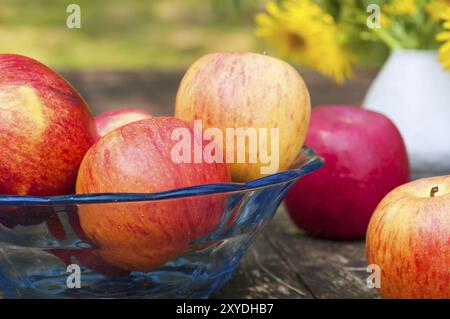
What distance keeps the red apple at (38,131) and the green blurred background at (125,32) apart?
2.68 meters

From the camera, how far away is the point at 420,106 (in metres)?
1.04

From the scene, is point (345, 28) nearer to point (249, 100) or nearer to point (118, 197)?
point (249, 100)

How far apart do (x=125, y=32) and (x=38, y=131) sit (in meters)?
3.30

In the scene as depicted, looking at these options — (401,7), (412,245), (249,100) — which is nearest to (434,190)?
(412,245)

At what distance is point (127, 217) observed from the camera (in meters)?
0.62

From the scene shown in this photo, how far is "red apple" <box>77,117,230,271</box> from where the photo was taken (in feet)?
2.05

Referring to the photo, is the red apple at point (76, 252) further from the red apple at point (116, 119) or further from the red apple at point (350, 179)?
the red apple at point (350, 179)

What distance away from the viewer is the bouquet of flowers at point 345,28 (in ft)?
3.58

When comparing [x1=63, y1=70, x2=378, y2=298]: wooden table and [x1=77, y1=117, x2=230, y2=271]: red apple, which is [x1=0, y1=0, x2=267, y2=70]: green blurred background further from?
[x1=77, y1=117, x2=230, y2=271]: red apple

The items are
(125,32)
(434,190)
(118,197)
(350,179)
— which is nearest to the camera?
(118,197)

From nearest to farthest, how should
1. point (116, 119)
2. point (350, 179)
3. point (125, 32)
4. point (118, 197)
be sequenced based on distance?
point (118, 197)
point (116, 119)
point (350, 179)
point (125, 32)

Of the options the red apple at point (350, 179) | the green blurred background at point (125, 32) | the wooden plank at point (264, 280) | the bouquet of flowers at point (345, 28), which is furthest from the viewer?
the green blurred background at point (125, 32)

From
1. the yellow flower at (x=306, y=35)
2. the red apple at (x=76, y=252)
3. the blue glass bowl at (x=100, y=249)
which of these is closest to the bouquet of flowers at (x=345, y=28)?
the yellow flower at (x=306, y=35)
